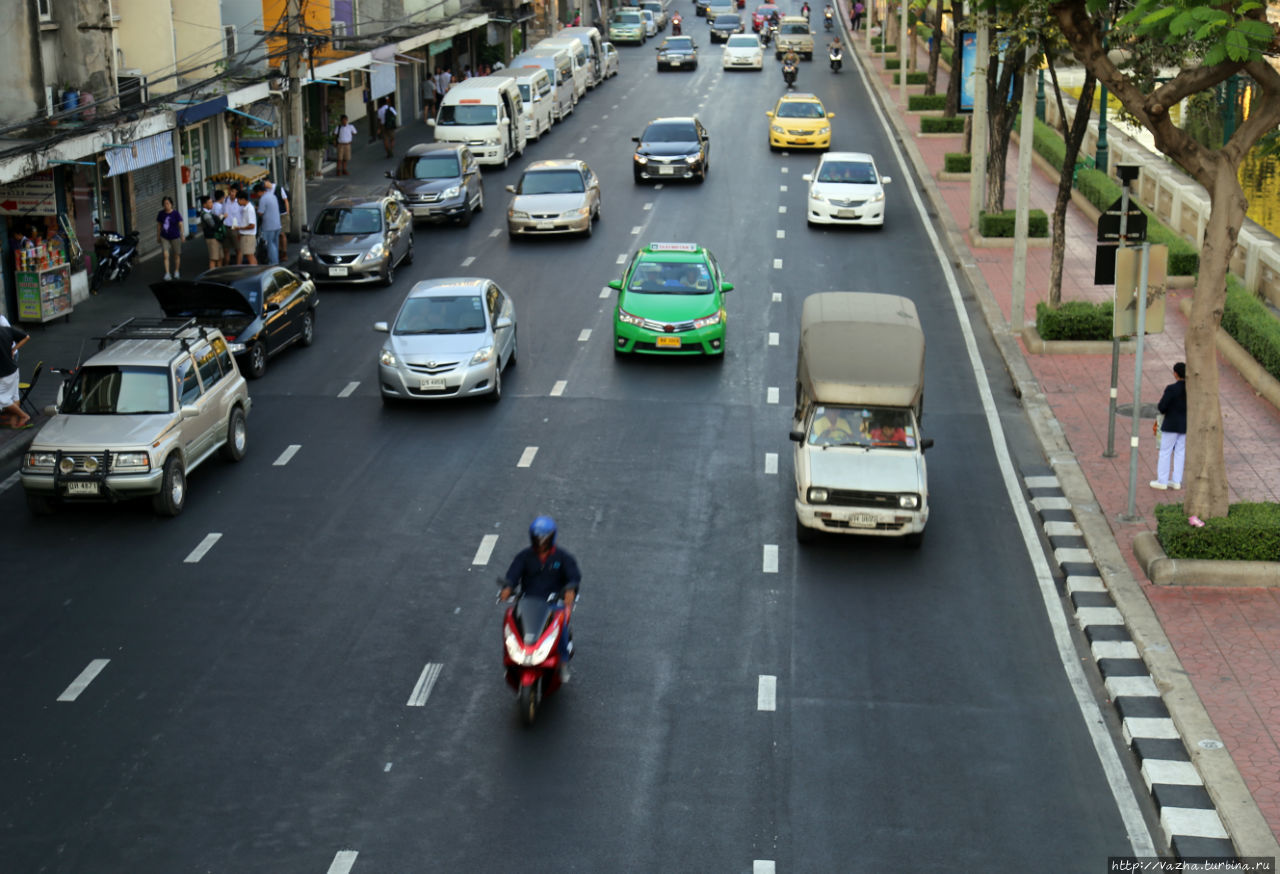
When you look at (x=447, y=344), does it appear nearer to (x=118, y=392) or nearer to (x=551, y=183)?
(x=118, y=392)

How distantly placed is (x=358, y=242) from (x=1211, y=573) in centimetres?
1998

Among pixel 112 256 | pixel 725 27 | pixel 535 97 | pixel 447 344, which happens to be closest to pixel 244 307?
pixel 447 344

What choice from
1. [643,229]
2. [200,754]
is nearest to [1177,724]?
[200,754]

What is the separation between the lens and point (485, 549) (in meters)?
17.7

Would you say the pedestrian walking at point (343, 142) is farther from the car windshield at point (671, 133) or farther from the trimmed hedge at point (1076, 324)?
the trimmed hedge at point (1076, 324)

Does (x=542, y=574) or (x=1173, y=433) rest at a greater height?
(x=542, y=574)

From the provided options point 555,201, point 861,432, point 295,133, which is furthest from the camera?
point 295,133

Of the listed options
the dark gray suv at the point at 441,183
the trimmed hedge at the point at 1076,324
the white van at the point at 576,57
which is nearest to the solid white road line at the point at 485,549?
the trimmed hedge at the point at 1076,324

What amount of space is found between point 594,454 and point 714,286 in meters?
5.99

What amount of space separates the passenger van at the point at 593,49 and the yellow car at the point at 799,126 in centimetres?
1799

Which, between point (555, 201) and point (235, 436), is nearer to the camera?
point (235, 436)

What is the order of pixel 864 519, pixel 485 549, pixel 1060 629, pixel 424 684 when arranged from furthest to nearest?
1. pixel 485 549
2. pixel 864 519
3. pixel 1060 629
4. pixel 424 684

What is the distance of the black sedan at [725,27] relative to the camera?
290 feet

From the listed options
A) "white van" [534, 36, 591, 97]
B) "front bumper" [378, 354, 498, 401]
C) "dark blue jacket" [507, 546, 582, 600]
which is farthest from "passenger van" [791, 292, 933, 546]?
"white van" [534, 36, 591, 97]
